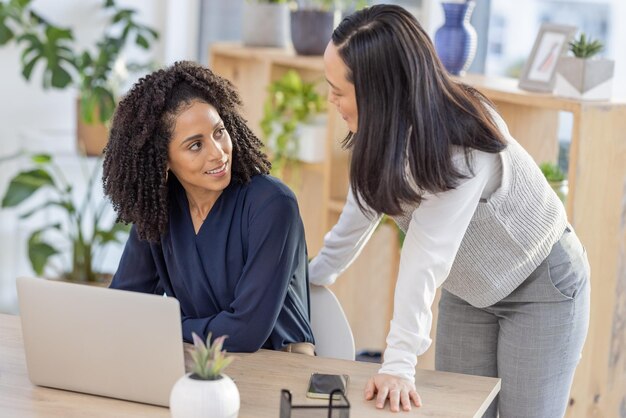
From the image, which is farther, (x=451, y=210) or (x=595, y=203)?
(x=595, y=203)

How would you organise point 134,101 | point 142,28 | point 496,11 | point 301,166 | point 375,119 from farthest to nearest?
point 142,28 → point 301,166 → point 496,11 → point 134,101 → point 375,119

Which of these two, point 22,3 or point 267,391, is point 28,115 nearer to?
point 22,3

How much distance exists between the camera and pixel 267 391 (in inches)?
72.1

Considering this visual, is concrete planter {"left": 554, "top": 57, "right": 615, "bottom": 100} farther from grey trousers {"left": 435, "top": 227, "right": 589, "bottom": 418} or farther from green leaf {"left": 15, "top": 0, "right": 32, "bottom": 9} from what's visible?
green leaf {"left": 15, "top": 0, "right": 32, "bottom": 9}

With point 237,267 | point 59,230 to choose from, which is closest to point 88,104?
point 59,230

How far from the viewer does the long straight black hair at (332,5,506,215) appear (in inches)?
69.7

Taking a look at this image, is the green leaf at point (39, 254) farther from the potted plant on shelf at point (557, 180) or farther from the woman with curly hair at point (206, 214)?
the potted plant on shelf at point (557, 180)

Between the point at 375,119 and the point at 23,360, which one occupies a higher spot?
the point at 375,119

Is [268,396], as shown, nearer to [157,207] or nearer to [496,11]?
[157,207]

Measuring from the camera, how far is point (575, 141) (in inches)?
104

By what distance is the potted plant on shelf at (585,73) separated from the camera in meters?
2.72

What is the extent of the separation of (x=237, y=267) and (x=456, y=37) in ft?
4.42

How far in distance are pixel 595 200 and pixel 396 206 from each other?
3.44 ft

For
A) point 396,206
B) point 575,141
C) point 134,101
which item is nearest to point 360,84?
point 396,206
